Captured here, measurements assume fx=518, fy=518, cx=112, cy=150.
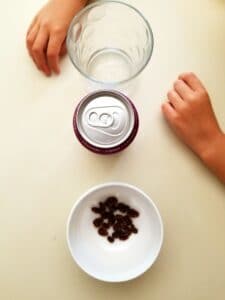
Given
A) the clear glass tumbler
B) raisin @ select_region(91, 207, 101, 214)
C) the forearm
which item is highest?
the clear glass tumbler

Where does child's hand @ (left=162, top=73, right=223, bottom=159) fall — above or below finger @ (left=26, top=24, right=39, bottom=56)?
below

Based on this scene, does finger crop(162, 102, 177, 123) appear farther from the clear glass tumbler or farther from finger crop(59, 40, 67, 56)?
finger crop(59, 40, 67, 56)

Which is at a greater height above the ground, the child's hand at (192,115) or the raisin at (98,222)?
the child's hand at (192,115)

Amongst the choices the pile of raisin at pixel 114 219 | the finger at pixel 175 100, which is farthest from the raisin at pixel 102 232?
the finger at pixel 175 100

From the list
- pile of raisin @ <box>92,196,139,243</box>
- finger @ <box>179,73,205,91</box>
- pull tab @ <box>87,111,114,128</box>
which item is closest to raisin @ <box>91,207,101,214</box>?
pile of raisin @ <box>92,196,139,243</box>

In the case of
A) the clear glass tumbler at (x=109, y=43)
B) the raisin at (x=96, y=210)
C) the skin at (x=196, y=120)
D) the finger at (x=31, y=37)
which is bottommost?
the raisin at (x=96, y=210)

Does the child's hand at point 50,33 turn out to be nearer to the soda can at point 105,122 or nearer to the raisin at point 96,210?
the soda can at point 105,122
